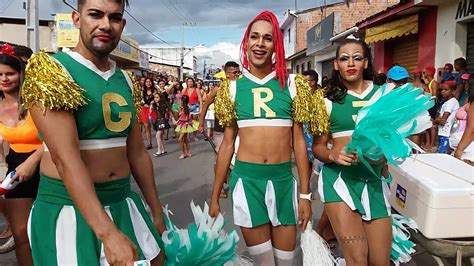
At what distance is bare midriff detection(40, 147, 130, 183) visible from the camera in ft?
5.85

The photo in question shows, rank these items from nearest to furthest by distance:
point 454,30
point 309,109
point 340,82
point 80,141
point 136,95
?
1. point 80,141
2. point 136,95
3. point 309,109
4. point 340,82
5. point 454,30

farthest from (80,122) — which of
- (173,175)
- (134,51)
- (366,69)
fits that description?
(134,51)

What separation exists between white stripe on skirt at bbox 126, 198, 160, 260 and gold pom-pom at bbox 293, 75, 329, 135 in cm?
134

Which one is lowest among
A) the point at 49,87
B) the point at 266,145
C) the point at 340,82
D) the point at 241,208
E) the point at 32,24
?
the point at 241,208

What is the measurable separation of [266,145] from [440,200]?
47.6 inches

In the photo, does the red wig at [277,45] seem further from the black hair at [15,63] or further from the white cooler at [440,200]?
the black hair at [15,63]

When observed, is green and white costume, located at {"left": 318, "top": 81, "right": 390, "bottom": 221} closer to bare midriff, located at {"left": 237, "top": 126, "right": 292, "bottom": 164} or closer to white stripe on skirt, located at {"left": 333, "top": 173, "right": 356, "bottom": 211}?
white stripe on skirt, located at {"left": 333, "top": 173, "right": 356, "bottom": 211}

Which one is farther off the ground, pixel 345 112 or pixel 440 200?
pixel 345 112

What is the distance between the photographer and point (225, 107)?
2.99m

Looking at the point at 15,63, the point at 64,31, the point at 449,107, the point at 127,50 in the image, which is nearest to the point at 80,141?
the point at 15,63

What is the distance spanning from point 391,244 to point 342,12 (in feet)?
77.3

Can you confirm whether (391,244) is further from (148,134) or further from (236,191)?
(148,134)

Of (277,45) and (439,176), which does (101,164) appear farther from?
(439,176)

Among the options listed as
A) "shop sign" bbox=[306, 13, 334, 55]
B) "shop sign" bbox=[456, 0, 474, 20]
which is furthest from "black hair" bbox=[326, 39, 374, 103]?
"shop sign" bbox=[306, 13, 334, 55]
